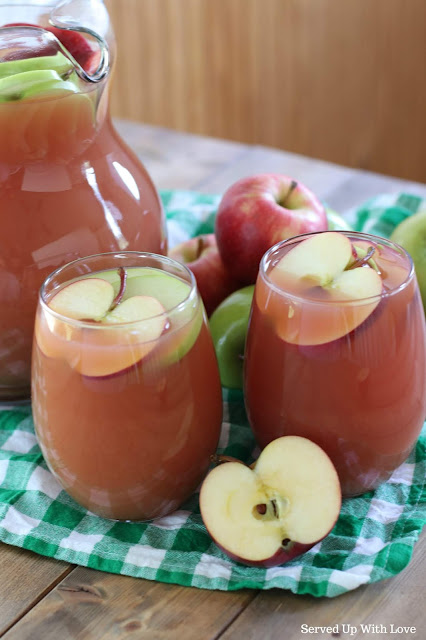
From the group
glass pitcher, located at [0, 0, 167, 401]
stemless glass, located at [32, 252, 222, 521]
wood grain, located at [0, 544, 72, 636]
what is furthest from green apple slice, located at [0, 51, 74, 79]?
wood grain, located at [0, 544, 72, 636]

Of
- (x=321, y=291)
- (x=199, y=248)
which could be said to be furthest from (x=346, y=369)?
(x=199, y=248)

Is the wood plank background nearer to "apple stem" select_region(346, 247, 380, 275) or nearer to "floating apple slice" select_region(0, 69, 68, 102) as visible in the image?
"floating apple slice" select_region(0, 69, 68, 102)

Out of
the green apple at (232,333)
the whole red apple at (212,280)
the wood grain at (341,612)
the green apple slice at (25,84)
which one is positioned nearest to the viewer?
the wood grain at (341,612)

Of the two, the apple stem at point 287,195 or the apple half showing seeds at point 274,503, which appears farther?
the apple stem at point 287,195

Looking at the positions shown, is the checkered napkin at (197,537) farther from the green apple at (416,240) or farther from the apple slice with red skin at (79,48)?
the apple slice with red skin at (79,48)

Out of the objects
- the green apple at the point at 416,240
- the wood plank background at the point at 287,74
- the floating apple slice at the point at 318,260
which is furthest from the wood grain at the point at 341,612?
the wood plank background at the point at 287,74

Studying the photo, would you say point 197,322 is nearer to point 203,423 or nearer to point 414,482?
point 203,423
